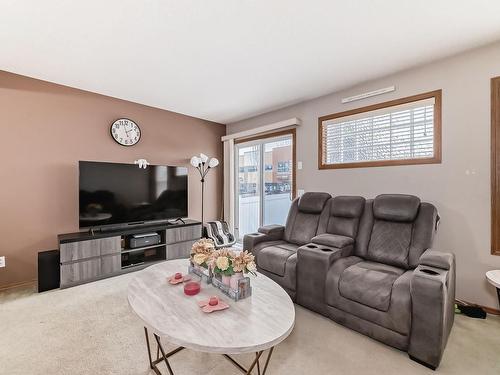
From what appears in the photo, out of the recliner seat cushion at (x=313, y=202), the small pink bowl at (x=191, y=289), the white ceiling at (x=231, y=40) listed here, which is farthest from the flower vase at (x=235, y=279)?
the white ceiling at (x=231, y=40)

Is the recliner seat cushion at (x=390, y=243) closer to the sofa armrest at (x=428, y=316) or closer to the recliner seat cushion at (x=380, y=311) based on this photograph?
the recliner seat cushion at (x=380, y=311)

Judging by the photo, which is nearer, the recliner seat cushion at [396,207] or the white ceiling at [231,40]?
the white ceiling at [231,40]

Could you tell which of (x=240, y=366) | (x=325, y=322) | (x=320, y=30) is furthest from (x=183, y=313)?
(x=320, y=30)

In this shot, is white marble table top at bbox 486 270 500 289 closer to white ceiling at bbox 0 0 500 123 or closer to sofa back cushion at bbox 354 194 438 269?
sofa back cushion at bbox 354 194 438 269

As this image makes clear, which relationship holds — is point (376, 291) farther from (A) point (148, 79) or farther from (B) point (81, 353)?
(A) point (148, 79)

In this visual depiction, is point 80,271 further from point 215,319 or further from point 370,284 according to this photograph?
point 370,284

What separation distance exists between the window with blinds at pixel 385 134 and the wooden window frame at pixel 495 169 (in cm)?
40

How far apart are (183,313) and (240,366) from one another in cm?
51

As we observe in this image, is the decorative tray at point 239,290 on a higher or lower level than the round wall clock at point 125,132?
lower

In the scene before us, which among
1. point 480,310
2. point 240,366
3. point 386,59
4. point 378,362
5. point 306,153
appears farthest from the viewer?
point 306,153

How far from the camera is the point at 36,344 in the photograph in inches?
70.7

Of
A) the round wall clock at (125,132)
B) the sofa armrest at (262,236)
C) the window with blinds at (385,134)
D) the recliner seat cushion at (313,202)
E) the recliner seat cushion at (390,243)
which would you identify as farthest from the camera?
the round wall clock at (125,132)

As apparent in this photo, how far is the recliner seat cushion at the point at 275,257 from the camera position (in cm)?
244

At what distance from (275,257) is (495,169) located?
7.20 ft
